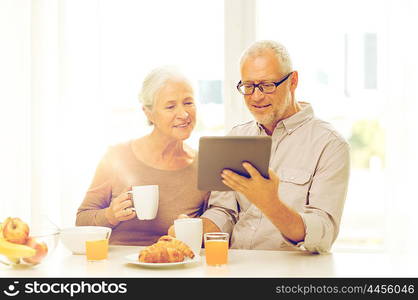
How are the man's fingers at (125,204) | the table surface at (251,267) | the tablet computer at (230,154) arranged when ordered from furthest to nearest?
the man's fingers at (125,204)
the tablet computer at (230,154)
the table surface at (251,267)

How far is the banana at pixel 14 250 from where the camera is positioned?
68.8 inches

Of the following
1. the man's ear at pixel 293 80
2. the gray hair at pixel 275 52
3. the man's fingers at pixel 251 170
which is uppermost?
the gray hair at pixel 275 52

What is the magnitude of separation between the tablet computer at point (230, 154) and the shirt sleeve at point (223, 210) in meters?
0.49

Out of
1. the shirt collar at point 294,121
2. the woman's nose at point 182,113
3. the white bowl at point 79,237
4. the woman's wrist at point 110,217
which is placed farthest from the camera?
the woman's nose at point 182,113

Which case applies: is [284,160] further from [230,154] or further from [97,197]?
[97,197]

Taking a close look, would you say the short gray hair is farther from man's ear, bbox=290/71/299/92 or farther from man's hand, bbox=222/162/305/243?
man's hand, bbox=222/162/305/243

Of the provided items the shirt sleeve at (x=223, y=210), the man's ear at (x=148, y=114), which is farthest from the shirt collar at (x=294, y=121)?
the man's ear at (x=148, y=114)

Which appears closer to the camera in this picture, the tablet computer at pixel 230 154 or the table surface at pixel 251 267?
the table surface at pixel 251 267

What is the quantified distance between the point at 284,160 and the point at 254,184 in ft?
1.87

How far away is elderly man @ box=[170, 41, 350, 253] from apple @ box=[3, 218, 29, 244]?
2.68ft

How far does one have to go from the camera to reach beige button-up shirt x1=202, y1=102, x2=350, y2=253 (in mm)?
2289

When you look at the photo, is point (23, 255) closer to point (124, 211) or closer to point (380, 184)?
point (124, 211)

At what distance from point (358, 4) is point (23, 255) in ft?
7.87

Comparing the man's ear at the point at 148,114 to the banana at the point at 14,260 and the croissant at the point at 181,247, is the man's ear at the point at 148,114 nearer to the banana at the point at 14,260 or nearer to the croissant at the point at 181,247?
the croissant at the point at 181,247
